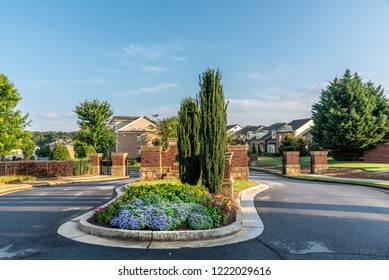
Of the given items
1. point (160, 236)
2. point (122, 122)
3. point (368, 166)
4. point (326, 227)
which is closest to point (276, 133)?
point (122, 122)

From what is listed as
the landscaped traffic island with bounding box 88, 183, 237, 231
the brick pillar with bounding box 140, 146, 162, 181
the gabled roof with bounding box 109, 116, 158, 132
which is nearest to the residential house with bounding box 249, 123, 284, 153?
the gabled roof with bounding box 109, 116, 158, 132

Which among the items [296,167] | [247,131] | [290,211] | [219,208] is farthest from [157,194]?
[247,131]

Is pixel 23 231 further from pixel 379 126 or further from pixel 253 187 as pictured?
pixel 379 126

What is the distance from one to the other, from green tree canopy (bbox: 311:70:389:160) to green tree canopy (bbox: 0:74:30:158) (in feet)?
91.7

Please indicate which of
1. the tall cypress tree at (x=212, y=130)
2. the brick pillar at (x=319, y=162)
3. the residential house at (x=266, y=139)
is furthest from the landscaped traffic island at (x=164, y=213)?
the residential house at (x=266, y=139)

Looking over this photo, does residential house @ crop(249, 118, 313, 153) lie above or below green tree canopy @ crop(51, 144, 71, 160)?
above

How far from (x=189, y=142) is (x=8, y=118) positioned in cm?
1560

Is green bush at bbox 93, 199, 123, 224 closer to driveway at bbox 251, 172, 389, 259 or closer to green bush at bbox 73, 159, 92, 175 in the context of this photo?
driveway at bbox 251, 172, 389, 259

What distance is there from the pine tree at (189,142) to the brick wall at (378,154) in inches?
1113

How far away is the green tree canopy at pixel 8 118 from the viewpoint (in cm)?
1920

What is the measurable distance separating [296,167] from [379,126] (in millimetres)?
14134

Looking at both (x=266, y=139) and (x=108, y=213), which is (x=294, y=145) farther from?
(x=108, y=213)

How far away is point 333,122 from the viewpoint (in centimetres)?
3008

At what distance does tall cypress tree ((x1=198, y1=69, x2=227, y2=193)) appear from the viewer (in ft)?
28.8
